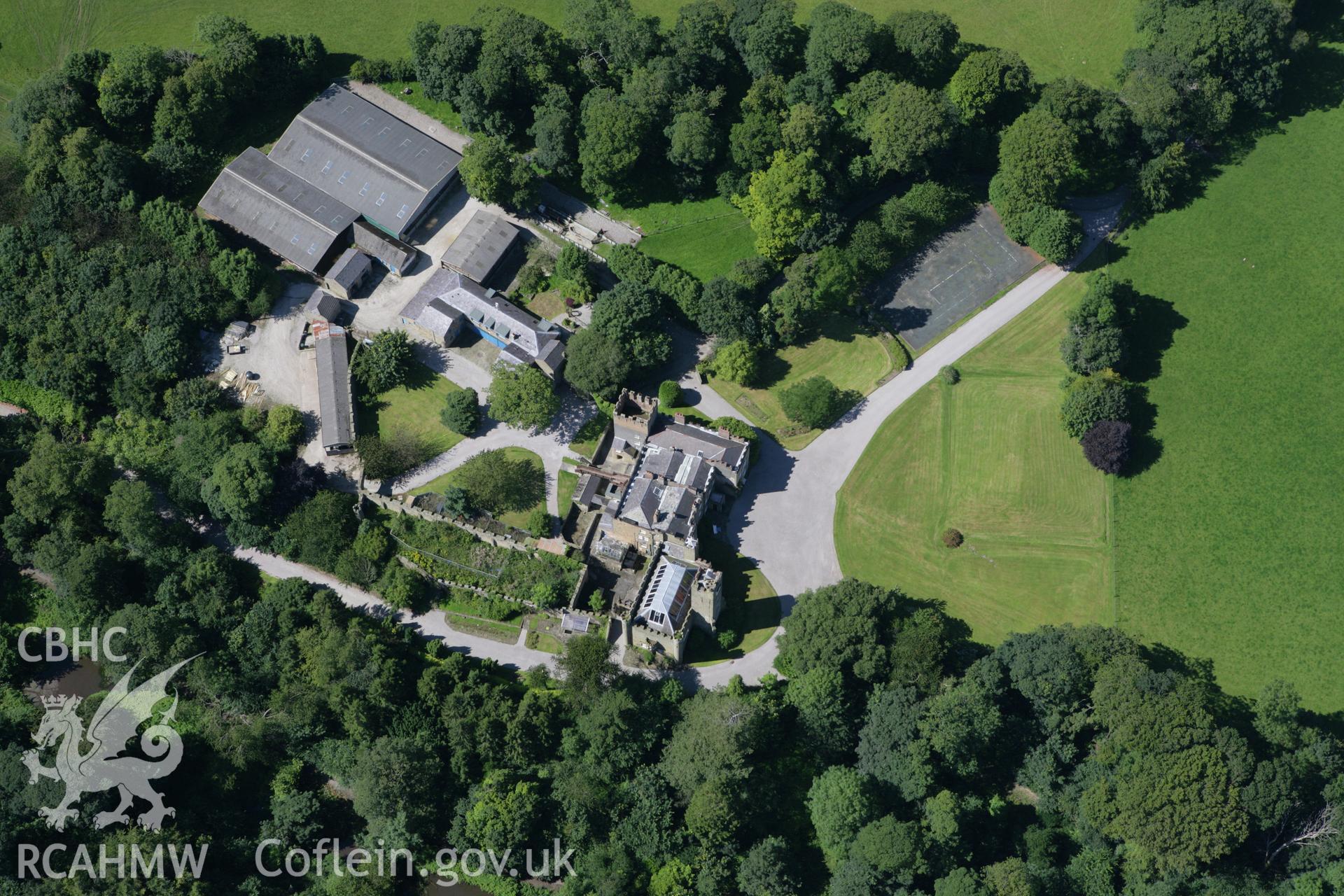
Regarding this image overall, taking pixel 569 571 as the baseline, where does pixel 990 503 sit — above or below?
above

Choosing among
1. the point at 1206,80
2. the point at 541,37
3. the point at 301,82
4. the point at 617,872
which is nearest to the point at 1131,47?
the point at 1206,80

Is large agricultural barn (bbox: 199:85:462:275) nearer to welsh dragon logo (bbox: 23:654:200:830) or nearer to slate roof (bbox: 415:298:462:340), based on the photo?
slate roof (bbox: 415:298:462:340)

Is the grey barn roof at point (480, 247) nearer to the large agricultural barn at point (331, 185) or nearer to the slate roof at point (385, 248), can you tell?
the slate roof at point (385, 248)

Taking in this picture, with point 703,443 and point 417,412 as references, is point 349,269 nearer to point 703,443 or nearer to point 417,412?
point 417,412

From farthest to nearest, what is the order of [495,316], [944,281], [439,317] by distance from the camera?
[944,281] < [439,317] < [495,316]

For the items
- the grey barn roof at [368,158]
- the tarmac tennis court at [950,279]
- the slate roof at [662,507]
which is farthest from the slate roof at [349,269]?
the tarmac tennis court at [950,279]

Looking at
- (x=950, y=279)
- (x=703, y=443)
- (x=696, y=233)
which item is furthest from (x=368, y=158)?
(x=950, y=279)

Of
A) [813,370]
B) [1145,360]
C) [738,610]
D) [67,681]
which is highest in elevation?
[1145,360]
